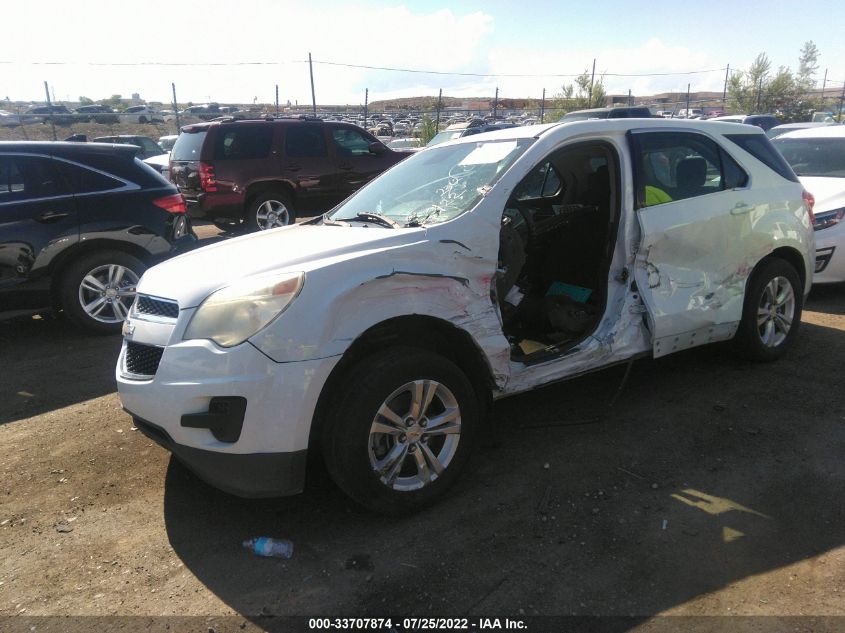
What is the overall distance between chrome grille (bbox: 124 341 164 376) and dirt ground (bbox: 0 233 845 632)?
2.45 ft

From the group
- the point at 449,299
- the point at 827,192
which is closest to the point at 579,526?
the point at 449,299

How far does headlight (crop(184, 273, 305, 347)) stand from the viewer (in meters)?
2.65

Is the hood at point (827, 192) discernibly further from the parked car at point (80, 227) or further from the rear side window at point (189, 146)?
the rear side window at point (189, 146)

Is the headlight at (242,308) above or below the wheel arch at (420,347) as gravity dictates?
above

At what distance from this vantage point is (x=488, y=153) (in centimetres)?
371

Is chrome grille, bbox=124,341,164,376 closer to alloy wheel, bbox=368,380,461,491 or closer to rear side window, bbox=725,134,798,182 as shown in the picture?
alloy wheel, bbox=368,380,461,491

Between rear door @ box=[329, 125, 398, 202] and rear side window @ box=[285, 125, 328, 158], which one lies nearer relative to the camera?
rear side window @ box=[285, 125, 328, 158]

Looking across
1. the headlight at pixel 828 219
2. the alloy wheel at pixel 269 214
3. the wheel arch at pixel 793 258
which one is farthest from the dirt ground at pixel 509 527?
the alloy wheel at pixel 269 214

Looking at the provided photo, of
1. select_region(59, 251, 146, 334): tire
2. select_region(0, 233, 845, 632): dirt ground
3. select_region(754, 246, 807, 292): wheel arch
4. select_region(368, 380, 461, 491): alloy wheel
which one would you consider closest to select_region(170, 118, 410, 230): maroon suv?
select_region(59, 251, 146, 334): tire

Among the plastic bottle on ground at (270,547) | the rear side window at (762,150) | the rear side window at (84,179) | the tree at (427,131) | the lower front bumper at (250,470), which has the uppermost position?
the tree at (427,131)

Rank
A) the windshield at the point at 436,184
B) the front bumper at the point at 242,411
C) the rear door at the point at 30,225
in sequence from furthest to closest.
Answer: the rear door at the point at 30,225 → the windshield at the point at 436,184 → the front bumper at the point at 242,411

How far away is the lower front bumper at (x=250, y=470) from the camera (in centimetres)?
268

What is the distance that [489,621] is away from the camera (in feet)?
7.77

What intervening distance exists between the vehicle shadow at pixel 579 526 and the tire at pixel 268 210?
23.3ft
